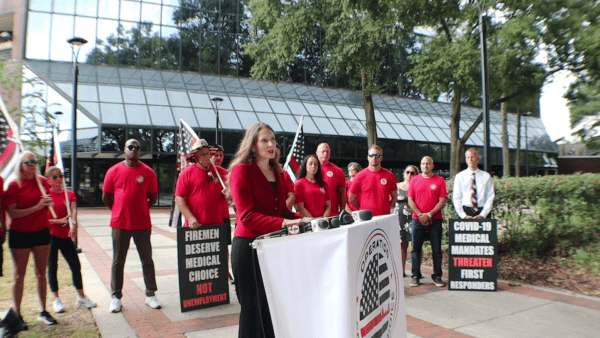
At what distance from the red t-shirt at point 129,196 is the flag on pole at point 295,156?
3860 mm

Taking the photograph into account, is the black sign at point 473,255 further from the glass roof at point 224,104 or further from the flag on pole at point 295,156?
the glass roof at point 224,104

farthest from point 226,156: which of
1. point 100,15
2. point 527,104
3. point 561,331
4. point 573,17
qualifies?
point 561,331

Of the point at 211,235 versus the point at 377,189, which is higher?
the point at 377,189

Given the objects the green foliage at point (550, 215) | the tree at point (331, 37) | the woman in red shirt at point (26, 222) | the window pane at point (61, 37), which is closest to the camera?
the woman in red shirt at point (26, 222)

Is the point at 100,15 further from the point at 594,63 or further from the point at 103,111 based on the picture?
the point at 594,63

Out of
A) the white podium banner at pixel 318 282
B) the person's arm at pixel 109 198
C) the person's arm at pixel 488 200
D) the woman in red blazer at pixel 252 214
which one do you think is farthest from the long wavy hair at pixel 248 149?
the person's arm at pixel 488 200

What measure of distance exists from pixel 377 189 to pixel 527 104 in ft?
40.6

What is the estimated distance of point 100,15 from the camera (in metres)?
25.7

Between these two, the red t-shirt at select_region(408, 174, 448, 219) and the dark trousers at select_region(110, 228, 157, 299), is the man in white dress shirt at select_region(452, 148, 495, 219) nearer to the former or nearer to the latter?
the red t-shirt at select_region(408, 174, 448, 219)

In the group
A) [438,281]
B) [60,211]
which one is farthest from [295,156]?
[60,211]

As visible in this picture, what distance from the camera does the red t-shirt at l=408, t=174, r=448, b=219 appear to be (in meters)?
6.55

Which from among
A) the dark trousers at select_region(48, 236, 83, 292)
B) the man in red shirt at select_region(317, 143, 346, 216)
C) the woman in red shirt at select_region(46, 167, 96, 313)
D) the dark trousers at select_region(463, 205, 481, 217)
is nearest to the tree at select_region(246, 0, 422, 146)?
the man in red shirt at select_region(317, 143, 346, 216)

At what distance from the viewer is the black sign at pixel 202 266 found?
5238 mm

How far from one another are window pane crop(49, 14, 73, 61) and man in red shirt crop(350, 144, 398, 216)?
2361 cm
